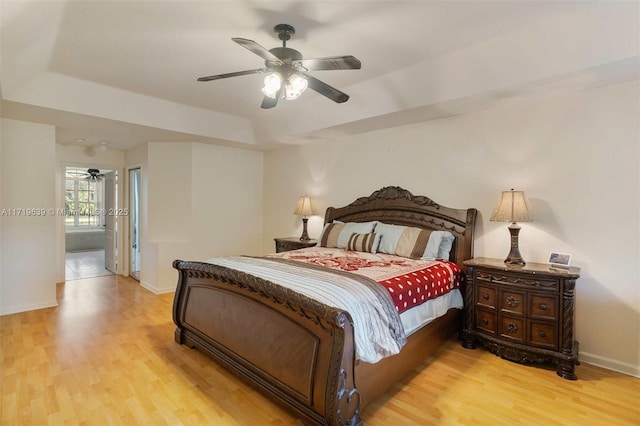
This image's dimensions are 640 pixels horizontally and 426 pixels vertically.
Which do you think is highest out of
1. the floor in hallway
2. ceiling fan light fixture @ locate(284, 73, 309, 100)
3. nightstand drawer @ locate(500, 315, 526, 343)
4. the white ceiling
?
the white ceiling

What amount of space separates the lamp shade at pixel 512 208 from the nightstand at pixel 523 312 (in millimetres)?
414

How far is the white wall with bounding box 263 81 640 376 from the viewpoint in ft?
8.48

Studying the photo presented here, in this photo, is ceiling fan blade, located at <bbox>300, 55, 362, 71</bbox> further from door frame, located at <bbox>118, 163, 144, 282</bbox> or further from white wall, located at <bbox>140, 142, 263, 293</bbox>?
door frame, located at <bbox>118, 163, 144, 282</bbox>

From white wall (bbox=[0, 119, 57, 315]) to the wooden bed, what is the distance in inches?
95.3

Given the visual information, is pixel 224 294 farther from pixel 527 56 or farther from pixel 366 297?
pixel 527 56

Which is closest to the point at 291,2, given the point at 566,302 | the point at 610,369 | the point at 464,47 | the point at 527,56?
the point at 464,47

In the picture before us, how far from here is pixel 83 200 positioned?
980 cm

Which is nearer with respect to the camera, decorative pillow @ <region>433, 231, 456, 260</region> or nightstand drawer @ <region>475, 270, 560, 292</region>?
nightstand drawer @ <region>475, 270, 560, 292</region>

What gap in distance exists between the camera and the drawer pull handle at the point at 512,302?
2.70 meters

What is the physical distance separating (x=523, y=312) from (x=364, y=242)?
1.60m

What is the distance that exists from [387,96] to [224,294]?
252cm

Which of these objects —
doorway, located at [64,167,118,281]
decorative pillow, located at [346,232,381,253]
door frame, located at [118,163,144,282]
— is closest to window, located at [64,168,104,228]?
doorway, located at [64,167,118,281]

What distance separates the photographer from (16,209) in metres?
3.87

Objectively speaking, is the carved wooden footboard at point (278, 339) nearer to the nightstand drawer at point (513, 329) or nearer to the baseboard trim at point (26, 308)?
the nightstand drawer at point (513, 329)
